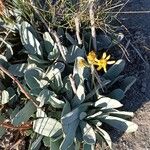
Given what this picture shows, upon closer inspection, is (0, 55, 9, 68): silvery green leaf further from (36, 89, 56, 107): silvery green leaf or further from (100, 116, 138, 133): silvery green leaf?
(100, 116, 138, 133): silvery green leaf

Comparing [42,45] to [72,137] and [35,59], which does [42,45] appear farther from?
[72,137]

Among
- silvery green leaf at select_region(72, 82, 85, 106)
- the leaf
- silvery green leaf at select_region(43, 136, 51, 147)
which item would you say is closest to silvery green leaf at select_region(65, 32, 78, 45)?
silvery green leaf at select_region(72, 82, 85, 106)

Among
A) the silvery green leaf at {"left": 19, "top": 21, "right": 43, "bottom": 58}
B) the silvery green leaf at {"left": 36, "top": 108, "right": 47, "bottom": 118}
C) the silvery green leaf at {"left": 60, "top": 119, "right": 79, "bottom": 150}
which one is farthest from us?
the silvery green leaf at {"left": 19, "top": 21, "right": 43, "bottom": 58}

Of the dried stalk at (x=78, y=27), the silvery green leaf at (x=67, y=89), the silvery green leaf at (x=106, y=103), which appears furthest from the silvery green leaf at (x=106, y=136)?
the dried stalk at (x=78, y=27)

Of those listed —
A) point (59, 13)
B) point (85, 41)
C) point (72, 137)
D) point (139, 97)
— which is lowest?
point (139, 97)

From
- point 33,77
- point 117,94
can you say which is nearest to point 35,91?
point 33,77

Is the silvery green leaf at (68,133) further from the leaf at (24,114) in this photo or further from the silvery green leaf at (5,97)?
the silvery green leaf at (5,97)

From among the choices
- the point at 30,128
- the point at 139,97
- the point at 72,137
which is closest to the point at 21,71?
the point at 30,128

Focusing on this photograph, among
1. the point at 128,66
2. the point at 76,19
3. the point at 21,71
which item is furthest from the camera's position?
the point at 128,66
